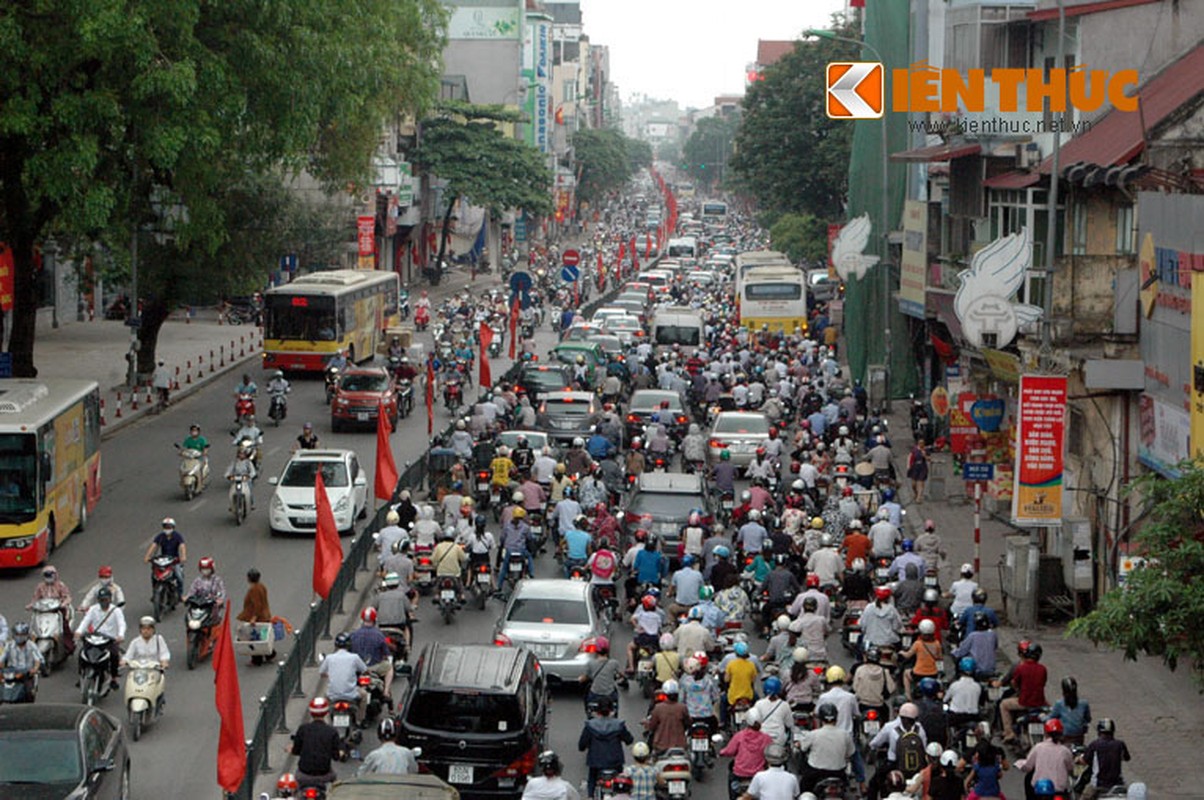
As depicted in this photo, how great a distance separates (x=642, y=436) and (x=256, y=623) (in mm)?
15204

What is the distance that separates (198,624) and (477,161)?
74.7 metres

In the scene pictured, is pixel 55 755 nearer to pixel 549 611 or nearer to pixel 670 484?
pixel 549 611

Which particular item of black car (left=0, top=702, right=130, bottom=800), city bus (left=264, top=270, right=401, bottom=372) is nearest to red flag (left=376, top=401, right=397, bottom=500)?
black car (left=0, top=702, right=130, bottom=800)

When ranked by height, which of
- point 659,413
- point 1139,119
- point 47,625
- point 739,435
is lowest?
point 47,625

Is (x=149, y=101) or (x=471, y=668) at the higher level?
(x=149, y=101)

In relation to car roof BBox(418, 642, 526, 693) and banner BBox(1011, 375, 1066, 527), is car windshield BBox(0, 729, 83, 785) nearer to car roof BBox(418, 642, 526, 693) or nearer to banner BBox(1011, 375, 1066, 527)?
car roof BBox(418, 642, 526, 693)

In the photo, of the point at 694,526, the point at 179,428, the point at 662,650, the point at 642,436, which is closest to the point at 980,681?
the point at 662,650

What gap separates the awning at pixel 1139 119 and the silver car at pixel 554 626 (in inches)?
454

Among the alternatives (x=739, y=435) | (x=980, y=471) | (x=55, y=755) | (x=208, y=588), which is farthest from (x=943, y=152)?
(x=55, y=755)

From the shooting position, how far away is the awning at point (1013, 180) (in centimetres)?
3272

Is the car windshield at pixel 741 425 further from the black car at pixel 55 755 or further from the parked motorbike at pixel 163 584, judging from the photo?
the black car at pixel 55 755

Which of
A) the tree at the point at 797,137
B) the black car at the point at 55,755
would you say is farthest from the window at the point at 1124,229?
the tree at the point at 797,137

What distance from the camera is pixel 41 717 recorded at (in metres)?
15.0

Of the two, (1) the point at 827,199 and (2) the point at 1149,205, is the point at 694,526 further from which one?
(1) the point at 827,199
